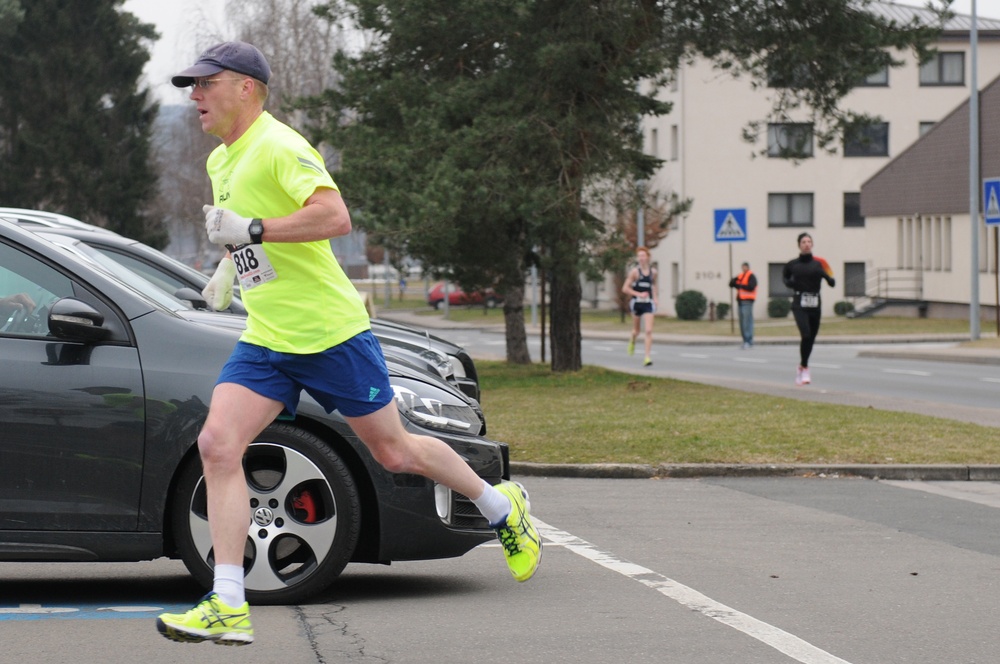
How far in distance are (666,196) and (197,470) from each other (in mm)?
15001

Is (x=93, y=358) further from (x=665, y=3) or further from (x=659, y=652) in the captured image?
(x=665, y=3)

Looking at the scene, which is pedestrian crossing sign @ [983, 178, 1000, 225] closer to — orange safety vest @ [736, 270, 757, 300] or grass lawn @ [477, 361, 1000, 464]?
orange safety vest @ [736, 270, 757, 300]

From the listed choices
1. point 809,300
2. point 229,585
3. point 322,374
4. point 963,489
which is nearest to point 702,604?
point 322,374

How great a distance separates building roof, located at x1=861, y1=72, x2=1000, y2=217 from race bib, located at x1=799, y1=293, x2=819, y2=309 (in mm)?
27950

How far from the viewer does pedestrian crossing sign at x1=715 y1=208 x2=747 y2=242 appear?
3497cm

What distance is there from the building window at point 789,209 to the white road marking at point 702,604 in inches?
2114

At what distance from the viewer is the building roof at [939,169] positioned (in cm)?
4819

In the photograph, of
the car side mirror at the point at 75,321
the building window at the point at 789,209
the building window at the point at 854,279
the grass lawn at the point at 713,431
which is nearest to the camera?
the car side mirror at the point at 75,321

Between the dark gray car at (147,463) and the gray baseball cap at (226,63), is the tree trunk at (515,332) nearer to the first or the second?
the dark gray car at (147,463)

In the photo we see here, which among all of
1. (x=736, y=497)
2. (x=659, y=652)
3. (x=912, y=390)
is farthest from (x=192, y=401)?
(x=912, y=390)

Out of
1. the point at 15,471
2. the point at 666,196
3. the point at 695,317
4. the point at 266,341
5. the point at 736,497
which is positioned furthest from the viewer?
the point at 695,317

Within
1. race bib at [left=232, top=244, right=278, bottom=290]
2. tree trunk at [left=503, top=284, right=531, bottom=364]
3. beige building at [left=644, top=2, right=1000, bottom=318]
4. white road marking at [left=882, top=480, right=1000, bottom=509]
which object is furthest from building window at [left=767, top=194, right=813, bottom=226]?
race bib at [left=232, top=244, right=278, bottom=290]

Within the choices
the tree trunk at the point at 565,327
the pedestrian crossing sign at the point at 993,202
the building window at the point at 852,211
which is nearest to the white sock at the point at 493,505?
the tree trunk at the point at 565,327

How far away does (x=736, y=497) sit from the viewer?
33.9ft
